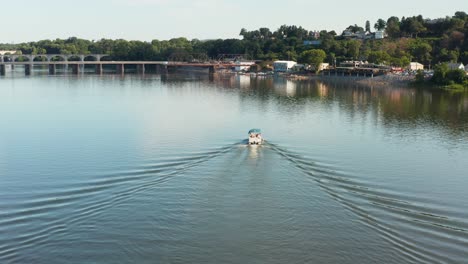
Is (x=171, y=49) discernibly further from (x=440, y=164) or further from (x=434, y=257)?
(x=434, y=257)

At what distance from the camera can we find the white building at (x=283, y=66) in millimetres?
105550

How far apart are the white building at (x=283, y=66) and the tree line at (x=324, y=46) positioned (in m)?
2.18

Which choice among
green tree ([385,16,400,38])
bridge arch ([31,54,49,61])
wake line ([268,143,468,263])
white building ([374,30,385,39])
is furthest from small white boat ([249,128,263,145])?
bridge arch ([31,54,49,61])

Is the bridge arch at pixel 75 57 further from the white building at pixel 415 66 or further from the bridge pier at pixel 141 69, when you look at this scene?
the white building at pixel 415 66

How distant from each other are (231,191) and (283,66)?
90.5m


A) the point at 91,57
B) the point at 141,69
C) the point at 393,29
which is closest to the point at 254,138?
the point at 393,29

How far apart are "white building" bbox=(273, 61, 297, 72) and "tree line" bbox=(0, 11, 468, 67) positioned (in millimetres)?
2175

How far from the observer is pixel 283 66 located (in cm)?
10638

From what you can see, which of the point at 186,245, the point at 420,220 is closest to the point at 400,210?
the point at 420,220

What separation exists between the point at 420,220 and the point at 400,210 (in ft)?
3.25

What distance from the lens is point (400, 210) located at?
53.4 feet

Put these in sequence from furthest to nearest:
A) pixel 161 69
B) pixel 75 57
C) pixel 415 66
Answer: pixel 75 57 < pixel 161 69 < pixel 415 66

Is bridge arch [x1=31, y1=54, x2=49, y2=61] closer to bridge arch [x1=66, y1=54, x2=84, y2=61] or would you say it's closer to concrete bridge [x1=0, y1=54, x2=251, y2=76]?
concrete bridge [x1=0, y1=54, x2=251, y2=76]

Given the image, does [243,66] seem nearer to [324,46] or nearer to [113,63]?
[324,46]
